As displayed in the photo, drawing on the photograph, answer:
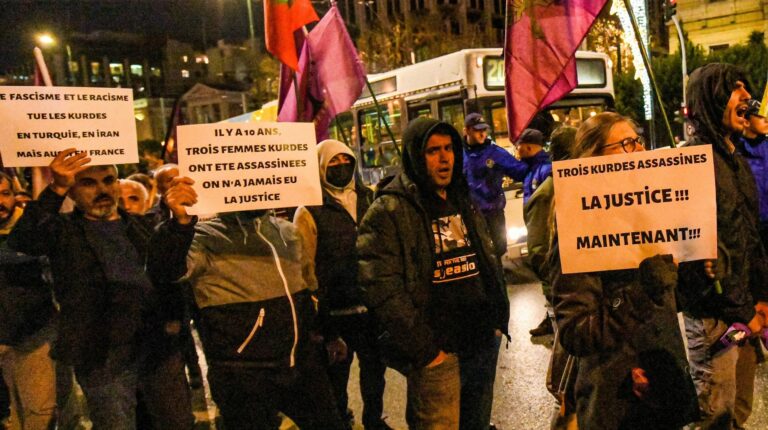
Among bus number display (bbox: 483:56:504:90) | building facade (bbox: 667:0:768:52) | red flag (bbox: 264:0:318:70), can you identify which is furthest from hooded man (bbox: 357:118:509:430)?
building facade (bbox: 667:0:768:52)

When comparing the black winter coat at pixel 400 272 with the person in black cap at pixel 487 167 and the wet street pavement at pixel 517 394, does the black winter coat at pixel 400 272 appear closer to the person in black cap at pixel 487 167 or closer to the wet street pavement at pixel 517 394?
the wet street pavement at pixel 517 394

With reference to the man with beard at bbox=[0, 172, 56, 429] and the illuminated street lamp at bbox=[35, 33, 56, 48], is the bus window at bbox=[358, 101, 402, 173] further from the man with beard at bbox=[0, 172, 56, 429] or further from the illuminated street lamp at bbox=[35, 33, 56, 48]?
the man with beard at bbox=[0, 172, 56, 429]

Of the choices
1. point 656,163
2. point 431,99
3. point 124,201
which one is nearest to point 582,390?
point 656,163

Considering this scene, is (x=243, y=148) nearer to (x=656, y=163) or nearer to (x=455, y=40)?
(x=656, y=163)

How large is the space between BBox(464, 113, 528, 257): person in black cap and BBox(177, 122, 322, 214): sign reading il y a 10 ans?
3453mm

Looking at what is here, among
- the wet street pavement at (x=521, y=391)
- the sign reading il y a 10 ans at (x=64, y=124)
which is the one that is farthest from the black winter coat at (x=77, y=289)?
the wet street pavement at (x=521, y=391)

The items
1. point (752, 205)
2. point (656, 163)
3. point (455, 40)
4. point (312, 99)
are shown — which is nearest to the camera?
A: point (656, 163)

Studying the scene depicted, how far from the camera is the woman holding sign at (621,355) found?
7.47ft

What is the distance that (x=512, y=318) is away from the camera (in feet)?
22.3

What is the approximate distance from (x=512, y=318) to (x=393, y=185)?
13.6 ft

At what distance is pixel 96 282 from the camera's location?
3.28 metres

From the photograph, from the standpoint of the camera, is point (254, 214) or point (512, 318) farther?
point (512, 318)

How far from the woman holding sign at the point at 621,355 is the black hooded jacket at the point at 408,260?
2.50ft

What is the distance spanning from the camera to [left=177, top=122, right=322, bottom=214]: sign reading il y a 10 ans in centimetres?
304
